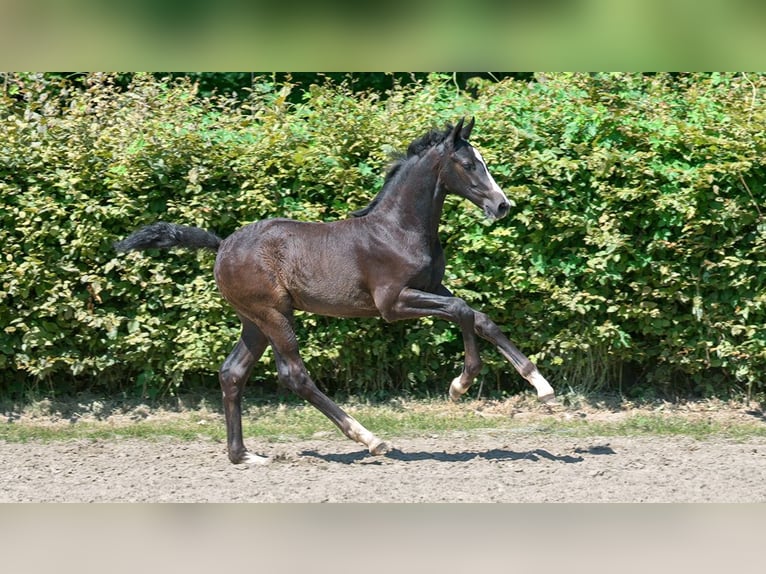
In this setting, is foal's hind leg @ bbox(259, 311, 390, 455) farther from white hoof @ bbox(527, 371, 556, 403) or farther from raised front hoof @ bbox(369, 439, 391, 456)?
white hoof @ bbox(527, 371, 556, 403)

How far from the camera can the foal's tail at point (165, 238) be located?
25.6 ft

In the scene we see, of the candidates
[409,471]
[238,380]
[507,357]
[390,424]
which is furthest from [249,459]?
[507,357]

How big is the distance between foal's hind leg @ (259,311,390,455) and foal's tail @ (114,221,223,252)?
0.79 m

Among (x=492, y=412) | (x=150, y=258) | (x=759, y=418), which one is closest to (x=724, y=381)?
(x=759, y=418)

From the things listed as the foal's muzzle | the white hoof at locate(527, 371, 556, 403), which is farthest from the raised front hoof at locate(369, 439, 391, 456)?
the foal's muzzle

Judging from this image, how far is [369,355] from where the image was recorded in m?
9.52

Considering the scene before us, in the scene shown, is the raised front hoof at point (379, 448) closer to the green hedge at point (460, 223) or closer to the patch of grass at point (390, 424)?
the patch of grass at point (390, 424)

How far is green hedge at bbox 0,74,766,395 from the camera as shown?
29.3 ft

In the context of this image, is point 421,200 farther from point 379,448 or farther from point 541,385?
point 379,448

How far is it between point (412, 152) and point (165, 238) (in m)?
1.95

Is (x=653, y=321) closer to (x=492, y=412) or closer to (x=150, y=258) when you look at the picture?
(x=492, y=412)

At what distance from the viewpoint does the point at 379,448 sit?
7762mm
